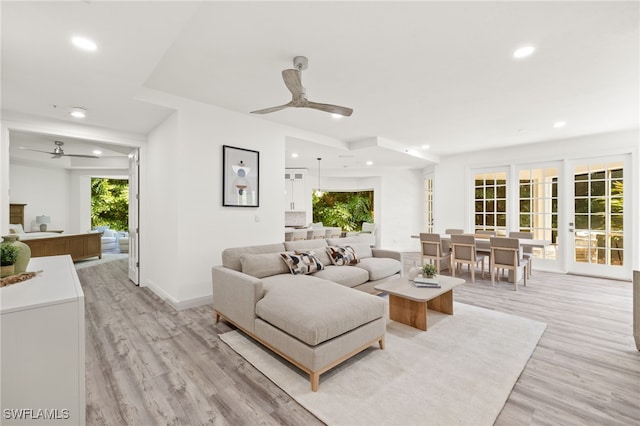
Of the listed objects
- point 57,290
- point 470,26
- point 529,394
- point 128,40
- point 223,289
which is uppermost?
point 470,26

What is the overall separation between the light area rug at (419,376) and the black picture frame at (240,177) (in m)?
1.89

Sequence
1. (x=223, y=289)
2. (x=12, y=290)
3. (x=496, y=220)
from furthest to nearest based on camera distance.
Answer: (x=496, y=220) < (x=223, y=289) < (x=12, y=290)

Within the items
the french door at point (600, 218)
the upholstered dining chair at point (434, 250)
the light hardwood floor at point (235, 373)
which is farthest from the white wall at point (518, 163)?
the light hardwood floor at point (235, 373)

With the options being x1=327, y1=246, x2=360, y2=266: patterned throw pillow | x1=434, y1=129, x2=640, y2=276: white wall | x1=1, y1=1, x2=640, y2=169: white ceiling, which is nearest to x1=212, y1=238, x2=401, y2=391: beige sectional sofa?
x1=327, y1=246, x2=360, y2=266: patterned throw pillow

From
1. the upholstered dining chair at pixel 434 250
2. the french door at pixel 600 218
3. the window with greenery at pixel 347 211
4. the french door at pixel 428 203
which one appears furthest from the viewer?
the window with greenery at pixel 347 211

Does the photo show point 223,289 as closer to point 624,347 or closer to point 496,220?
point 624,347

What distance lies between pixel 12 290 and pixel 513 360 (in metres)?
3.35

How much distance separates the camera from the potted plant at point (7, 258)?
1.52 meters

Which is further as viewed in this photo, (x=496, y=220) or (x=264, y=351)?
(x=496, y=220)

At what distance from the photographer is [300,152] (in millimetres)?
6320

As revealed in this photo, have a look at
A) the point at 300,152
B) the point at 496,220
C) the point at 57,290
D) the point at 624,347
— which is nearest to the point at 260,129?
the point at 300,152

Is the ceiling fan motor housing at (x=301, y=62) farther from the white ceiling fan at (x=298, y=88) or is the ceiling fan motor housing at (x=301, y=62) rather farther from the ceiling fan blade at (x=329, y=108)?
the ceiling fan blade at (x=329, y=108)

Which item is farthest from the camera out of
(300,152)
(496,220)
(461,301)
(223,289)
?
(496,220)

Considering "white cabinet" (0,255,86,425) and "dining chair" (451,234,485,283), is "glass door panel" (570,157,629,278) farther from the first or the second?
"white cabinet" (0,255,86,425)
